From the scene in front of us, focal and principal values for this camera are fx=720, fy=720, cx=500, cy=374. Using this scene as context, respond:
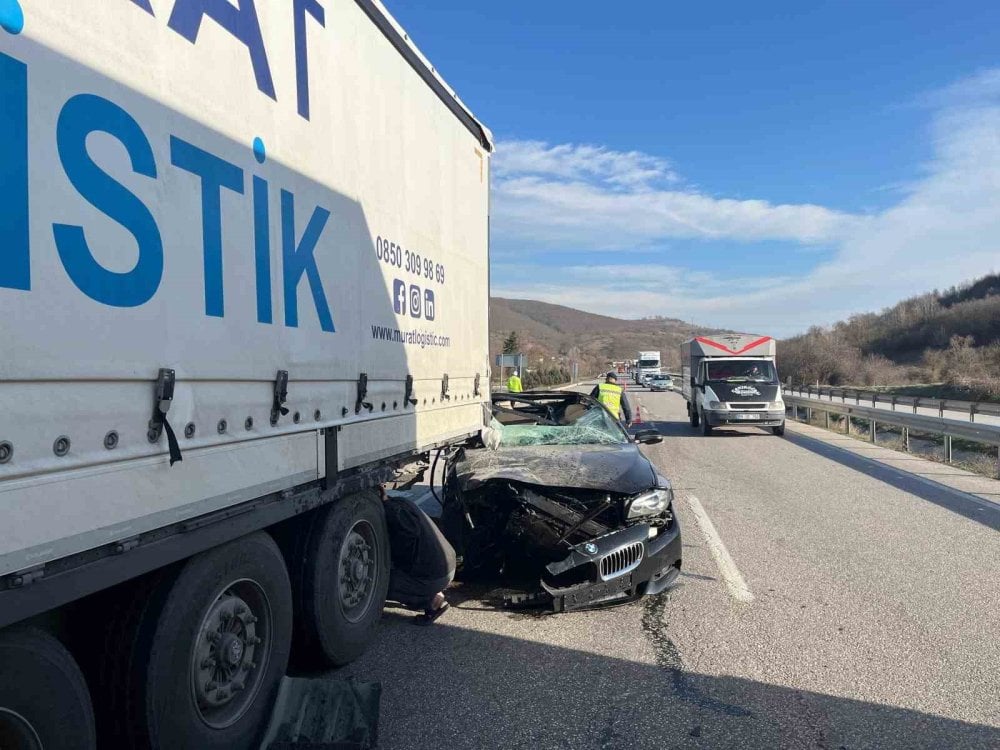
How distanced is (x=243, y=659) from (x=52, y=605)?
4.09 ft

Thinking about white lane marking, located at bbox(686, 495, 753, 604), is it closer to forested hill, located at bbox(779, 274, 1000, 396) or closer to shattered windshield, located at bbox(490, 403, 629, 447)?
shattered windshield, located at bbox(490, 403, 629, 447)

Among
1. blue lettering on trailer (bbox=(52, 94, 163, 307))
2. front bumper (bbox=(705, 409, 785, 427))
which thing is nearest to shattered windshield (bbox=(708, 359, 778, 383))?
front bumper (bbox=(705, 409, 785, 427))

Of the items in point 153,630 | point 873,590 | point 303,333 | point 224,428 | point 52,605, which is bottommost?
point 873,590

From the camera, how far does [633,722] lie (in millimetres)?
3557

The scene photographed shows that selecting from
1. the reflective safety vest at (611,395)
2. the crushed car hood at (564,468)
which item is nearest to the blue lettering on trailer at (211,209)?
the crushed car hood at (564,468)

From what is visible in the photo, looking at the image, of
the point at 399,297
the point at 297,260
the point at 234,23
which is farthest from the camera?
the point at 399,297

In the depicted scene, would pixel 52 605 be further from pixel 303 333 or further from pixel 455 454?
pixel 455 454

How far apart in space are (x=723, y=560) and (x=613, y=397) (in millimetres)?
6406

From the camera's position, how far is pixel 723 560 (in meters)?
6.50

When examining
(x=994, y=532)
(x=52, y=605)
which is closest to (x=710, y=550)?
(x=994, y=532)

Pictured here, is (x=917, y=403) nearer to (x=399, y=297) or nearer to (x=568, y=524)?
(x=568, y=524)

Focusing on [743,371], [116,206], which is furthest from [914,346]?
[116,206]

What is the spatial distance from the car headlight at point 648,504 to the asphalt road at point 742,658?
2.39 feet

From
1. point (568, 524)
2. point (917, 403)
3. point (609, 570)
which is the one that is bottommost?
point (917, 403)
